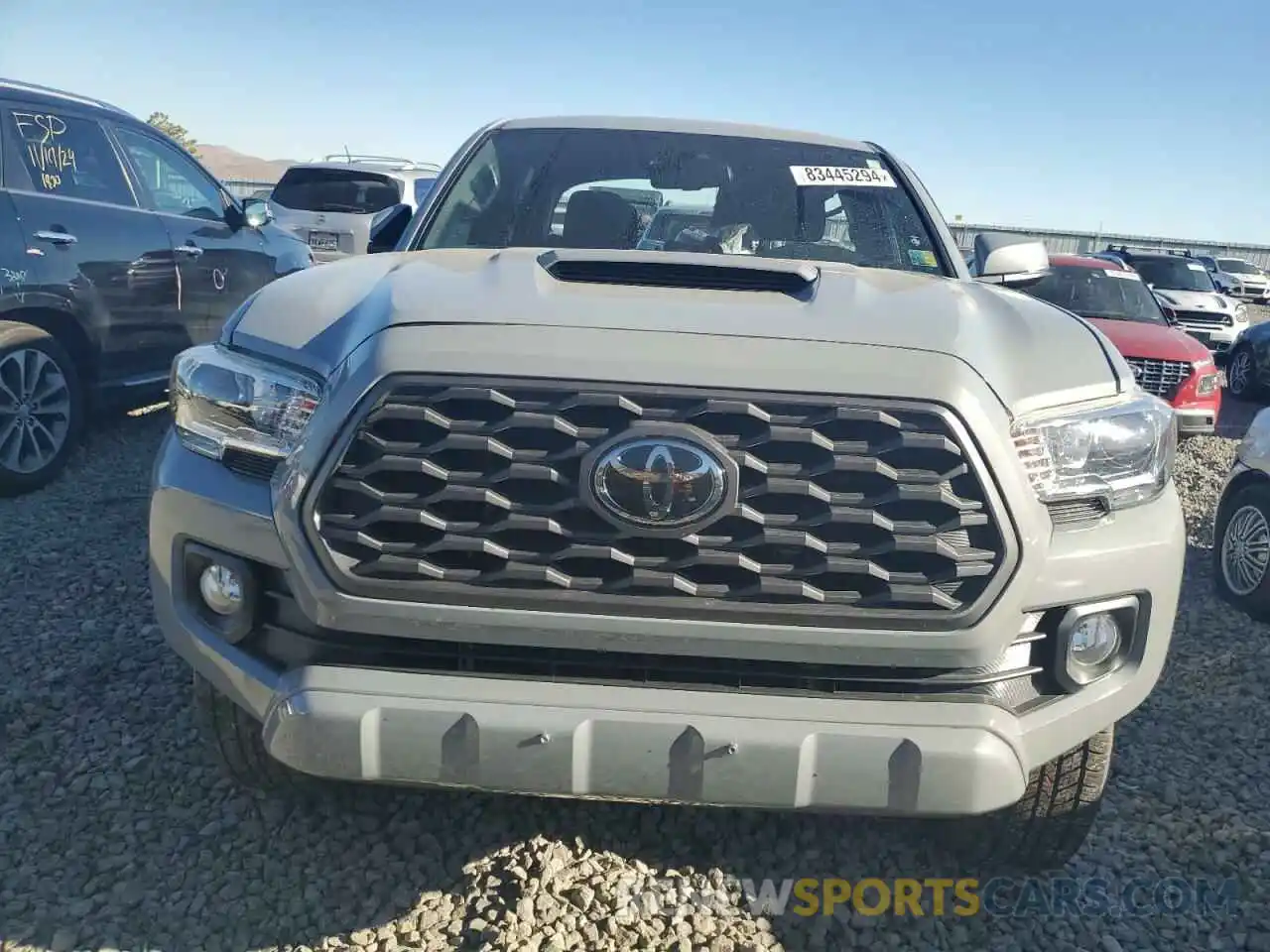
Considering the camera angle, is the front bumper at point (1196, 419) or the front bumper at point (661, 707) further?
the front bumper at point (1196, 419)

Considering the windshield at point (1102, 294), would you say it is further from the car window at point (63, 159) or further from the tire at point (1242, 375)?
the car window at point (63, 159)

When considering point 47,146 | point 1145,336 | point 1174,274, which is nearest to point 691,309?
point 47,146

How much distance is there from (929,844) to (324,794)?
165 centimetres

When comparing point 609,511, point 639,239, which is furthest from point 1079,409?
point 639,239

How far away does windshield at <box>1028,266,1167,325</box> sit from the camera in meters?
9.41

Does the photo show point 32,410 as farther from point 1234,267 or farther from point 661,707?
point 1234,267

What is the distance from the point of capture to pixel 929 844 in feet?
8.79

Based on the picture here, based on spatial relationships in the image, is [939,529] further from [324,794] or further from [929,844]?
[324,794]

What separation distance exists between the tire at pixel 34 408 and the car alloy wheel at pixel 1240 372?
11.9m

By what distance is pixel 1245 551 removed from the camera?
4.84 metres

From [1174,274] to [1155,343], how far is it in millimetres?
8723

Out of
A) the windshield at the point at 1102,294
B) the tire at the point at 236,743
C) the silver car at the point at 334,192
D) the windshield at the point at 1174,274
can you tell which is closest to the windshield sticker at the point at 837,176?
the tire at the point at 236,743

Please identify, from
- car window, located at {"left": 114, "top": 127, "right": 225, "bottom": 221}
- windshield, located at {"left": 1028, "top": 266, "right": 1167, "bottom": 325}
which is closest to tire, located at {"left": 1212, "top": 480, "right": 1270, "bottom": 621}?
windshield, located at {"left": 1028, "top": 266, "right": 1167, "bottom": 325}

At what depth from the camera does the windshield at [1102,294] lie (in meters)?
9.41
